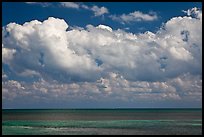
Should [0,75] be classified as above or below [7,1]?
below

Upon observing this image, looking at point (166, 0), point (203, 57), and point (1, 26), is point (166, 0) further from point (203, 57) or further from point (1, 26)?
point (1, 26)

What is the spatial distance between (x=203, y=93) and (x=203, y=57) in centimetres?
45

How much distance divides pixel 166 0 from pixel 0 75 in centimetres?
233

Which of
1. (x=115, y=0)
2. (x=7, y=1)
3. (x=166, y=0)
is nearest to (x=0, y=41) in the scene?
(x=7, y=1)

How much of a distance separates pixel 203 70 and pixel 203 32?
487mm

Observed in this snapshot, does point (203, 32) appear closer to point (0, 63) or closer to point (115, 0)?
point (115, 0)

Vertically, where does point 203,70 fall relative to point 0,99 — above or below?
above

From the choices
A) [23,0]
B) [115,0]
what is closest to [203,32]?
[115,0]

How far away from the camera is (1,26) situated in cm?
453

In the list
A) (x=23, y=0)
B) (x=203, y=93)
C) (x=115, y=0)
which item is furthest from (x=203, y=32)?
(x=23, y=0)

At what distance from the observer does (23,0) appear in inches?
174

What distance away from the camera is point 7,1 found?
14.9 ft

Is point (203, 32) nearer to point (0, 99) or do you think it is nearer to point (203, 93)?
point (203, 93)

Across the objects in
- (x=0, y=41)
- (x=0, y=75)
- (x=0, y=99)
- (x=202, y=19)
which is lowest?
(x=0, y=99)
